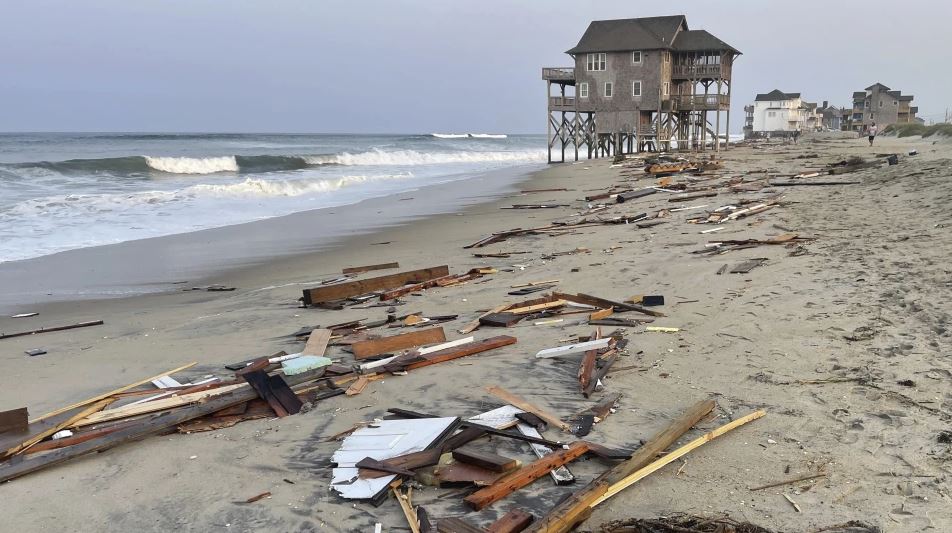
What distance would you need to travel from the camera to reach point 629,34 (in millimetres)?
45719

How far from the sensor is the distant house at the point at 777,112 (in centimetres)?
10000

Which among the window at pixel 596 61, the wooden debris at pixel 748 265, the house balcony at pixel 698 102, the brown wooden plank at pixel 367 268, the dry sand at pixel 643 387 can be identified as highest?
the window at pixel 596 61

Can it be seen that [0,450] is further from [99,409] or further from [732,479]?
[732,479]

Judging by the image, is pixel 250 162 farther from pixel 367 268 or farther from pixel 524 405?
pixel 524 405

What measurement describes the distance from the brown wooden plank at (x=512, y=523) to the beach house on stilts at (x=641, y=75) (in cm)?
4366

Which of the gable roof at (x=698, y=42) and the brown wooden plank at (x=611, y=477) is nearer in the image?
the brown wooden plank at (x=611, y=477)

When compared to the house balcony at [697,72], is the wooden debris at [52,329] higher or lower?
lower

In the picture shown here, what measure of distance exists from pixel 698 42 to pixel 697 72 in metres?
2.08

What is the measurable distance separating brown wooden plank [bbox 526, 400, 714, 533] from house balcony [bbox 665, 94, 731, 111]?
44.8 m

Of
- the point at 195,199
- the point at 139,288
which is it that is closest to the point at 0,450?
the point at 139,288

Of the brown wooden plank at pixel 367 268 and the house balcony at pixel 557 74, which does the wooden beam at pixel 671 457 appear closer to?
the brown wooden plank at pixel 367 268

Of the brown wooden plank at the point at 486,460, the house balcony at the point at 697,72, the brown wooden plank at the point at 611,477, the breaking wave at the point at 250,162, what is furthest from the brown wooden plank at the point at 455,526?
the house balcony at the point at 697,72

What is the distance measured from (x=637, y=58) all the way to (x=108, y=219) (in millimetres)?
35813

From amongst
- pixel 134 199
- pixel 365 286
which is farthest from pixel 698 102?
pixel 365 286
